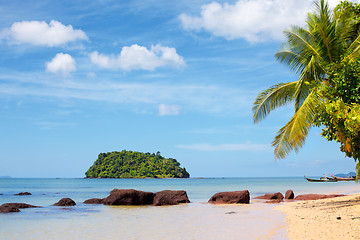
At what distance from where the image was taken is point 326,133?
40.2 ft

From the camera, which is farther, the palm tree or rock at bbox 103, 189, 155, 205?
rock at bbox 103, 189, 155, 205

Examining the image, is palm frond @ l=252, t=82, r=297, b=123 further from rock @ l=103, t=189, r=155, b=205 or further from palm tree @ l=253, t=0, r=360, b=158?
rock @ l=103, t=189, r=155, b=205

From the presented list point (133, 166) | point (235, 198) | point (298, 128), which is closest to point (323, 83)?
point (298, 128)

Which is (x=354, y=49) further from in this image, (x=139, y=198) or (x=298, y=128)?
(x=139, y=198)

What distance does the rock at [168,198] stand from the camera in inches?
865

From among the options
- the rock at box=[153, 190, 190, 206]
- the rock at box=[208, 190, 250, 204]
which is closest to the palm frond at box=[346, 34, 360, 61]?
the rock at box=[208, 190, 250, 204]

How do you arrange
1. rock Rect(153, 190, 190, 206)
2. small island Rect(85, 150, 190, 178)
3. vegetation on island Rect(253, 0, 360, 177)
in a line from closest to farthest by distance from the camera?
vegetation on island Rect(253, 0, 360, 177), rock Rect(153, 190, 190, 206), small island Rect(85, 150, 190, 178)

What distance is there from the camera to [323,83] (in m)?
13.2

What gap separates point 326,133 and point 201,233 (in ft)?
17.9

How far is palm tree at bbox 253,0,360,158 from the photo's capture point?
48.2 feet

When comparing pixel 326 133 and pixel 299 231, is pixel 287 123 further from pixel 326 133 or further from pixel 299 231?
pixel 299 231

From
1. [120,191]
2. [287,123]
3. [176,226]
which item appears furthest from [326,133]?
[120,191]

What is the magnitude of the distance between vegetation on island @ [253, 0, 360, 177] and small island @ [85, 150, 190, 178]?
11389 centimetres

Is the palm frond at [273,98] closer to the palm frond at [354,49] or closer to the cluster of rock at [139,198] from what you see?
the palm frond at [354,49]
